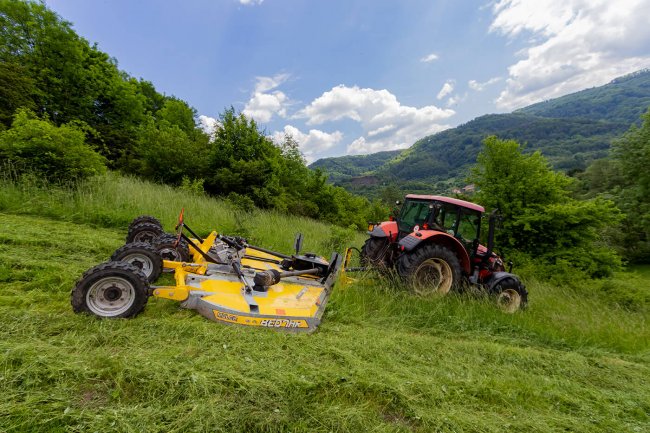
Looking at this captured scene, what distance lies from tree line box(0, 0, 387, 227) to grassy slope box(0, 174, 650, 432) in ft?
15.1

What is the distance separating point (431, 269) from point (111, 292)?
445cm

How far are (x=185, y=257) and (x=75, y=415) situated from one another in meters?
3.34

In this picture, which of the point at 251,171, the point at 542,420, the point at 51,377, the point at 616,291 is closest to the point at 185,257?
the point at 51,377

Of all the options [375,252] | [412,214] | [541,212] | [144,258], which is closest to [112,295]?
[144,258]

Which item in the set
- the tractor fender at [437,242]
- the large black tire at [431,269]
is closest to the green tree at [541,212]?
the tractor fender at [437,242]

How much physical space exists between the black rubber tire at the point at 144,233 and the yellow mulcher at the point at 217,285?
52 cm

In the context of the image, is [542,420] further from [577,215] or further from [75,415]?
[577,215]

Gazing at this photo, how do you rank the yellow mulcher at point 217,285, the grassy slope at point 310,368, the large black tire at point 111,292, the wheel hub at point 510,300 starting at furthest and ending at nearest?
the wheel hub at point 510,300, the yellow mulcher at point 217,285, the large black tire at point 111,292, the grassy slope at point 310,368

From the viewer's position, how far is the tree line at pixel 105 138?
8.20 metres

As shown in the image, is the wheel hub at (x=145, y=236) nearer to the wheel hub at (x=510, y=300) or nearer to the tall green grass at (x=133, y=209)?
the tall green grass at (x=133, y=209)

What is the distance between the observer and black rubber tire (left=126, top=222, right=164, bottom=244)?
5.40m

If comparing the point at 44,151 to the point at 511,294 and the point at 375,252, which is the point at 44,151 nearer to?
the point at 375,252

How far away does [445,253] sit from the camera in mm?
5301

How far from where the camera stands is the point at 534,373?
3125 mm
